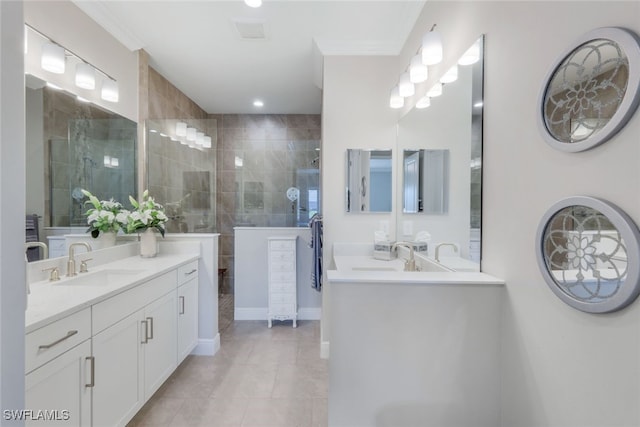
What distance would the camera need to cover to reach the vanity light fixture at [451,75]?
1.60 metres

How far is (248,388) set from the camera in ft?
7.13

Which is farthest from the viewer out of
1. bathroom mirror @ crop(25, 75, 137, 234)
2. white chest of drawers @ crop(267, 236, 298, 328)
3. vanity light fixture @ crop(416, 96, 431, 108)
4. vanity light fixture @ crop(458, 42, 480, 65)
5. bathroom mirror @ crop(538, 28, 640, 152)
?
white chest of drawers @ crop(267, 236, 298, 328)

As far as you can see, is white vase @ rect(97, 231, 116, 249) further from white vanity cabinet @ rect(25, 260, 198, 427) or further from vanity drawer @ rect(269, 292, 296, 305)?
vanity drawer @ rect(269, 292, 296, 305)

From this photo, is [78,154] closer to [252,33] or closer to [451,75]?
[252,33]

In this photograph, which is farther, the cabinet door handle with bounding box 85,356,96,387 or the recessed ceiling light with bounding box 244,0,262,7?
the recessed ceiling light with bounding box 244,0,262,7

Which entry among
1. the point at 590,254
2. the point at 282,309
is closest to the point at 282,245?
the point at 282,309

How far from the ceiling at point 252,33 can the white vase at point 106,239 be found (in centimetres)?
161

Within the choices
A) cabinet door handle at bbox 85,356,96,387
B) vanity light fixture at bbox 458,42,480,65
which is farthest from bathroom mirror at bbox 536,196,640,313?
cabinet door handle at bbox 85,356,96,387

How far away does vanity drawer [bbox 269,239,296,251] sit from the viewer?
11.0 ft

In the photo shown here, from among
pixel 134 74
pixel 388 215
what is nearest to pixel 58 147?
pixel 134 74

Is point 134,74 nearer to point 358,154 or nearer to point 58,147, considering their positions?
point 58,147

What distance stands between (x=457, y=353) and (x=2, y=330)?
1.40 m

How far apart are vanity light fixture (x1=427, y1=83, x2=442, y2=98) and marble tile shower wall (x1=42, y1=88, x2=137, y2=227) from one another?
2.39 meters

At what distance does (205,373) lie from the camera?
238 cm
